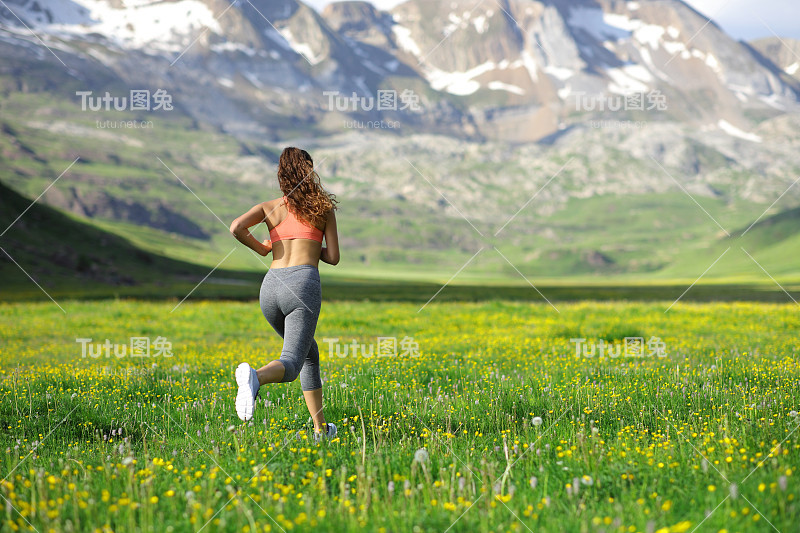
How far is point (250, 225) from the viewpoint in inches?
314

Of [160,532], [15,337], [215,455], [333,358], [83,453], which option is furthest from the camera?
[15,337]

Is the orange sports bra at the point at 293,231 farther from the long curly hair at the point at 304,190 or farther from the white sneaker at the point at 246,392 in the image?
the white sneaker at the point at 246,392

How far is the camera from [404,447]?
675cm

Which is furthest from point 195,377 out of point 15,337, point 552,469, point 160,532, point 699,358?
point 15,337

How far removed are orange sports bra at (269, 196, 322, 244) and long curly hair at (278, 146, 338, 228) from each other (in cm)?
7

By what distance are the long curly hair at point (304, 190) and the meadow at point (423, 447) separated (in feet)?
9.45

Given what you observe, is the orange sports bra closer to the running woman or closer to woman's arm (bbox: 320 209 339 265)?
the running woman

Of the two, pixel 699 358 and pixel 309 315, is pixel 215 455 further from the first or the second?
pixel 699 358

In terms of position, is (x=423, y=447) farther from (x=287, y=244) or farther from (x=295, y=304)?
(x=287, y=244)

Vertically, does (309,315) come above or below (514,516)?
above

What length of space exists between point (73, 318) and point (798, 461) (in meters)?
30.9

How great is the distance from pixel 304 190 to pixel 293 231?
58cm

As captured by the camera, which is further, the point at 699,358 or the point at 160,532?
the point at 699,358

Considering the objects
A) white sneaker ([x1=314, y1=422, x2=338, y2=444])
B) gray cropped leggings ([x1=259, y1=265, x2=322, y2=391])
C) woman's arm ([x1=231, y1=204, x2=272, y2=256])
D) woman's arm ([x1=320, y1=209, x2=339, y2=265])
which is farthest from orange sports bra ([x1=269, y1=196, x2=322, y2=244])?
white sneaker ([x1=314, y1=422, x2=338, y2=444])
